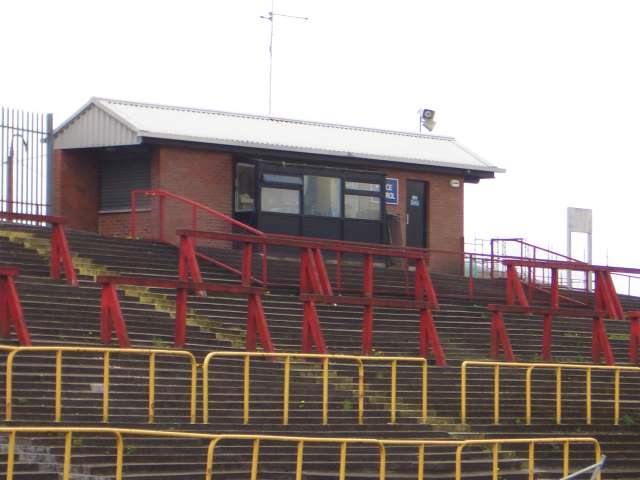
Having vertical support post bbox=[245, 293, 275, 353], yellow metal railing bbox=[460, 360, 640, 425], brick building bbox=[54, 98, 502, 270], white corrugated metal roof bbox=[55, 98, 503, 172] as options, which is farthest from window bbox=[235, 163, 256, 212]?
yellow metal railing bbox=[460, 360, 640, 425]

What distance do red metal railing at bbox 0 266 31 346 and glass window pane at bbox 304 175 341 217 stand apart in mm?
12897

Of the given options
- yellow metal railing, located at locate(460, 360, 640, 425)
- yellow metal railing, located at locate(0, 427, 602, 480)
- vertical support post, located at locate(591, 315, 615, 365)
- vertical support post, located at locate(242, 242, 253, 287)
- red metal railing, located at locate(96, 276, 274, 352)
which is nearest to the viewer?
yellow metal railing, located at locate(0, 427, 602, 480)

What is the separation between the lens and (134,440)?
15.7m

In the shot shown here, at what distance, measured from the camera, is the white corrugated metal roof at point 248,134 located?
29.8 metres

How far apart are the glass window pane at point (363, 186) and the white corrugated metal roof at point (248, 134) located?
24.7 inches

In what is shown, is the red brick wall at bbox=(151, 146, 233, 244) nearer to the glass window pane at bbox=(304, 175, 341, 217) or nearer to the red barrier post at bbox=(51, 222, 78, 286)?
the glass window pane at bbox=(304, 175, 341, 217)

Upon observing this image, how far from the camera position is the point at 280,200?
3106 cm

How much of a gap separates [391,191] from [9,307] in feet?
51.2

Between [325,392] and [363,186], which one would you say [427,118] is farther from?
[325,392]

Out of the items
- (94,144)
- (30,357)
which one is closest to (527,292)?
(94,144)

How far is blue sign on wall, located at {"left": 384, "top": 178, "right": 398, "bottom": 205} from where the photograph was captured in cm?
3319

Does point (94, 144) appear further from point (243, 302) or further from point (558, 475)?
point (558, 475)

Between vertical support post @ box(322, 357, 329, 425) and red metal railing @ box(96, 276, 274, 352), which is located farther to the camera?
red metal railing @ box(96, 276, 274, 352)

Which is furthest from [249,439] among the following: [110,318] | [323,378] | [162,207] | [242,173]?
[242,173]
